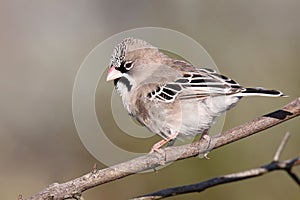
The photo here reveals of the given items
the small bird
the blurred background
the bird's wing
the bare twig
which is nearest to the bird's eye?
the small bird

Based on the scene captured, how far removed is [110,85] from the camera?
30.1 ft

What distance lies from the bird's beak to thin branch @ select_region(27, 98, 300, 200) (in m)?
0.76

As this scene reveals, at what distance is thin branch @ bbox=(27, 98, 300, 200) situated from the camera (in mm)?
3615

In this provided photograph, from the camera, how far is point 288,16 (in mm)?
13250

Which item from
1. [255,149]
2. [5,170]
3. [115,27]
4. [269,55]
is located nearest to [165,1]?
[115,27]

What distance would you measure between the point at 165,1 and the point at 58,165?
576 cm

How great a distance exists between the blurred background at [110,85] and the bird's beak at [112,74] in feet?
7.87

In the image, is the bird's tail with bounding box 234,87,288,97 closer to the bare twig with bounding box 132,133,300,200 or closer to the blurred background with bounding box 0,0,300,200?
the bare twig with bounding box 132,133,300,200

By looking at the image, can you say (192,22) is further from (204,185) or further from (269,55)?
(204,185)

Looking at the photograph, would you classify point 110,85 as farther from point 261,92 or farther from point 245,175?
point 245,175

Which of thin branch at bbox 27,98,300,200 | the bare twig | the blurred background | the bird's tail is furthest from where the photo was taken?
the blurred background

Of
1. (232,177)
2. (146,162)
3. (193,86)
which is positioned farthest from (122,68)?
(232,177)

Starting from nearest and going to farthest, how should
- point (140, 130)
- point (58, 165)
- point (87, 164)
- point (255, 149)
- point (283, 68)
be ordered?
point (140, 130) < point (255, 149) < point (87, 164) < point (58, 165) < point (283, 68)

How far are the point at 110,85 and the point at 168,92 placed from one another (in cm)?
469
